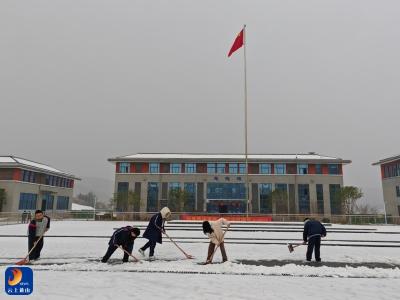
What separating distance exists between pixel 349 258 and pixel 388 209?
4245 centimetres

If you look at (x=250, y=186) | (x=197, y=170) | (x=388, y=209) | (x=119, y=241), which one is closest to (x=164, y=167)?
(x=197, y=170)

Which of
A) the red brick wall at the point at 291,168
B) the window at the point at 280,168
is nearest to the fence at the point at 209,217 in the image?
the window at the point at 280,168

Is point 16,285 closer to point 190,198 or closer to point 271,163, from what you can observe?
point 190,198

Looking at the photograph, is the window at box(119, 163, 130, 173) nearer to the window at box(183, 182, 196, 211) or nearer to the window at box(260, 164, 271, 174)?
the window at box(183, 182, 196, 211)

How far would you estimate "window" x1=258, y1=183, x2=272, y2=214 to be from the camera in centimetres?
4619

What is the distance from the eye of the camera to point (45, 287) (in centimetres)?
607

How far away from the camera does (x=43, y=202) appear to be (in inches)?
1892

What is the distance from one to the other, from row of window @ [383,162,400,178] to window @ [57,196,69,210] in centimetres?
5725

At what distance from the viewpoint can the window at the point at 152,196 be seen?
46406 millimetres

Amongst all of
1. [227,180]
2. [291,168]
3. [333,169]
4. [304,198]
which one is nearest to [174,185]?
[227,180]

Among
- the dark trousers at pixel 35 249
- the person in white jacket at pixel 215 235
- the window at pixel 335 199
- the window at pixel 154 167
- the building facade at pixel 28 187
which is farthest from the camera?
the window at pixel 154 167

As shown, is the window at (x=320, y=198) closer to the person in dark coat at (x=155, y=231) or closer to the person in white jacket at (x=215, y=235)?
the person in white jacket at (x=215, y=235)

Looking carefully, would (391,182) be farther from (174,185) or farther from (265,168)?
(174,185)

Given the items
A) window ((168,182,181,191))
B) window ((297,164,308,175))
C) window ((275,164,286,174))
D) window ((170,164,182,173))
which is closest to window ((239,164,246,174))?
window ((275,164,286,174))
